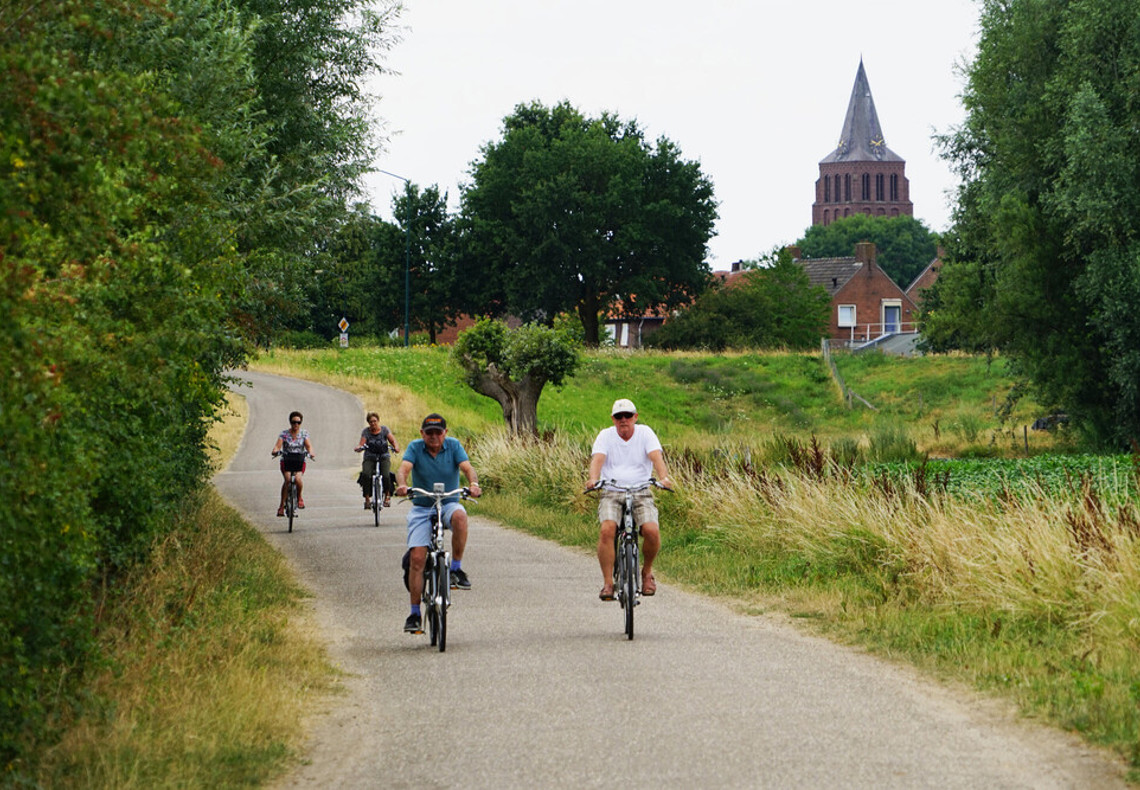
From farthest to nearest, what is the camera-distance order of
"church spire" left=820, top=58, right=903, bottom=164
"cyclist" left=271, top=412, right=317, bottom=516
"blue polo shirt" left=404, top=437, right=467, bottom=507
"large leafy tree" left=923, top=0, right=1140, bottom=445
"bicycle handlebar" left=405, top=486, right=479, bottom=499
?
"church spire" left=820, top=58, right=903, bottom=164, "large leafy tree" left=923, top=0, right=1140, bottom=445, "cyclist" left=271, top=412, right=317, bottom=516, "blue polo shirt" left=404, top=437, right=467, bottom=507, "bicycle handlebar" left=405, top=486, right=479, bottom=499

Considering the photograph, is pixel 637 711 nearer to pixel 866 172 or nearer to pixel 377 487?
pixel 377 487

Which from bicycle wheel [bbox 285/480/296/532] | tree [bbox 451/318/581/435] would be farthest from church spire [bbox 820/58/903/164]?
bicycle wheel [bbox 285/480/296/532]

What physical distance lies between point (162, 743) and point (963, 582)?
702 centimetres

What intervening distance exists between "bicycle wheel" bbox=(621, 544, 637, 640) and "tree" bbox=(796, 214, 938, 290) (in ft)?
406

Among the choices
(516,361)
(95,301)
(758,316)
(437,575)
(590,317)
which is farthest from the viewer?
(758,316)

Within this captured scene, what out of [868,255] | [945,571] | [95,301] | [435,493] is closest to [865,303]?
[868,255]

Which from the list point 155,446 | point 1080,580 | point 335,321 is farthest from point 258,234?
point 335,321

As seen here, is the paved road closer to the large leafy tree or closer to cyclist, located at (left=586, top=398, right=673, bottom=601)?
cyclist, located at (left=586, top=398, right=673, bottom=601)

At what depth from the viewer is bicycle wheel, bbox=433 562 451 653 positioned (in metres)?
10.0

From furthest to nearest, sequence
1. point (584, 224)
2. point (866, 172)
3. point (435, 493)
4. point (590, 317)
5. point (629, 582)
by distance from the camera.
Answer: point (866, 172) < point (590, 317) < point (584, 224) < point (435, 493) < point (629, 582)

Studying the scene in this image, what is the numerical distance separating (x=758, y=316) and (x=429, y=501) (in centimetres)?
6931

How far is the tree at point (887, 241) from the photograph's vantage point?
5320 inches

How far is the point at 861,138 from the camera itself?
582 feet

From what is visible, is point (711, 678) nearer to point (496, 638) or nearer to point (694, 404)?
point (496, 638)
